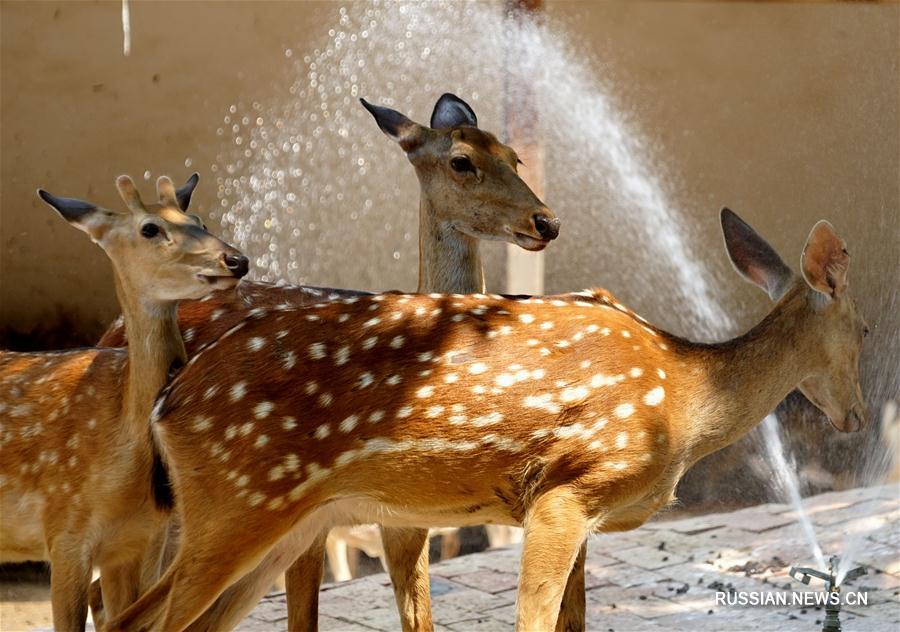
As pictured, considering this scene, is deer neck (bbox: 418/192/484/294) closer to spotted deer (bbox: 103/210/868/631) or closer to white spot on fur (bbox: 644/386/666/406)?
spotted deer (bbox: 103/210/868/631)

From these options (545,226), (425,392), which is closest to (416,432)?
(425,392)

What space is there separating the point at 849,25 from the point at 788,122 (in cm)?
75

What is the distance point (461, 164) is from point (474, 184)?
3.9 inches

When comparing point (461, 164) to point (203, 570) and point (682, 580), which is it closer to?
point (203, 570)

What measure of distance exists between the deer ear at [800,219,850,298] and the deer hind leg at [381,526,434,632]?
5.36ft

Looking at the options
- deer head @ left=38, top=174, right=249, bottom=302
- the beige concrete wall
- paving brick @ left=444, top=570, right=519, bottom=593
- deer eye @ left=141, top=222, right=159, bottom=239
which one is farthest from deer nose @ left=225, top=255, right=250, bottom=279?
the beige concrete wall

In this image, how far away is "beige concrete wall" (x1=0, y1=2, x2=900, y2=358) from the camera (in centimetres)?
855

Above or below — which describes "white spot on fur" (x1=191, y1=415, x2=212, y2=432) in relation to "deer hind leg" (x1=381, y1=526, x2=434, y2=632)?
above

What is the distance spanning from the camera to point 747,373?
487 centimetres

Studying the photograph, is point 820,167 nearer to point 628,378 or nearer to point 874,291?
point 874,291

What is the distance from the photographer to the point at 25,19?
27.7ft

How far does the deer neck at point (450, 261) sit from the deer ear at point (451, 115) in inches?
20.0

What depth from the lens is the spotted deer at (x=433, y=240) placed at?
5.38 metres

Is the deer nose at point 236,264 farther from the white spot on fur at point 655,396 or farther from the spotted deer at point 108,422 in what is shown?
the white spot on fur at point 655,396
